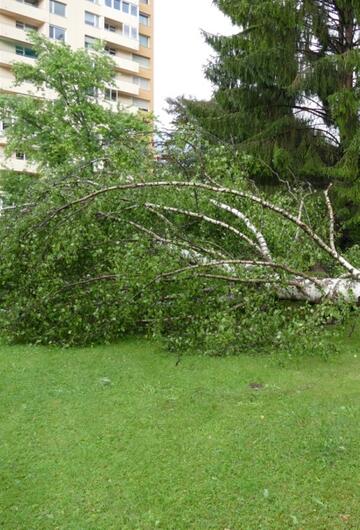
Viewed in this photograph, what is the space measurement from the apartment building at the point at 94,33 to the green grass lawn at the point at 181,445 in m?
20.4

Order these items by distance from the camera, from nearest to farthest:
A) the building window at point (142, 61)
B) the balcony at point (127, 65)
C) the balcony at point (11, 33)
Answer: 1. the balcony at point (11, 33)
2. the balcony at point (127, 65)
3. the building window at point (142, 61)

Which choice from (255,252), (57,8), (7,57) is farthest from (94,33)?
(255,252)

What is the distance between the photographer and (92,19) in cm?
2847

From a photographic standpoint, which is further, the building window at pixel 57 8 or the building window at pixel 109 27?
the building window at pixel 109 27


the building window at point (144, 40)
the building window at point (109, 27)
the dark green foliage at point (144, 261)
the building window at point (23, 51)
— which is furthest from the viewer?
the building window at point (144, 40)

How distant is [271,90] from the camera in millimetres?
9914

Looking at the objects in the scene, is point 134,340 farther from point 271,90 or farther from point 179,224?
point 271,90

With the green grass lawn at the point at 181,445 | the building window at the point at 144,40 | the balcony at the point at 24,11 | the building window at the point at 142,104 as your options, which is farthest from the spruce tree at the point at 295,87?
the building window at the point at 144,40

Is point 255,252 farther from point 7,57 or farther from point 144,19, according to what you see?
point 144,19

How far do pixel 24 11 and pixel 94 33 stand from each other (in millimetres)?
4716

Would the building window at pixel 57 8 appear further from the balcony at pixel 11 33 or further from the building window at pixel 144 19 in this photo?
the building window at pixel 144 19

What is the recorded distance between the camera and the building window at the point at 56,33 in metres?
26.4

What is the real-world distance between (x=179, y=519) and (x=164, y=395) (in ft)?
5.36

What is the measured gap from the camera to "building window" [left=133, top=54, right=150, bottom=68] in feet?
103
